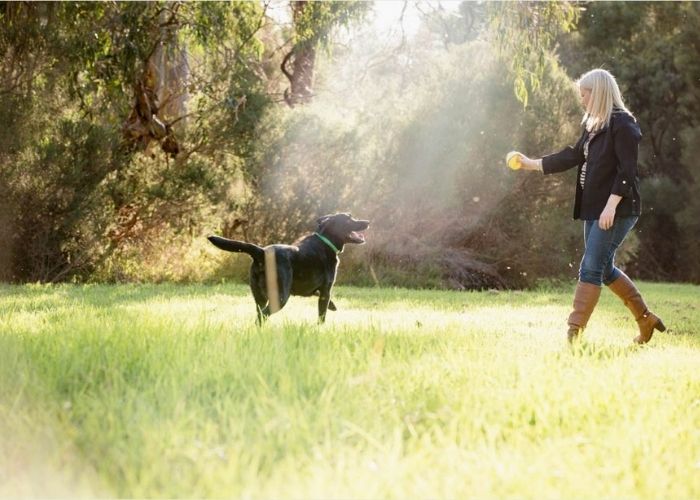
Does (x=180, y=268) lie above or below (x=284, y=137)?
below

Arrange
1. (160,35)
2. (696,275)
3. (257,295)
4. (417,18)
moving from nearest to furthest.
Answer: (257,295) < (160,35) < (417,18) < (696,275)

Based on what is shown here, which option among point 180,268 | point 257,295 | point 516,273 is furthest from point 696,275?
point 257,295

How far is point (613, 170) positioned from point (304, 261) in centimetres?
239

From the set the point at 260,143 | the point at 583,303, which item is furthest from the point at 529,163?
the point at 260,143

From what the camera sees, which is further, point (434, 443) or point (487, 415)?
point (487, 415)

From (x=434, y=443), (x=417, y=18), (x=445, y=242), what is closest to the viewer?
(x=434, y=443)

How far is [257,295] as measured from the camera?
5848mm

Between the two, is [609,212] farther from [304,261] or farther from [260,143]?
[260,143]

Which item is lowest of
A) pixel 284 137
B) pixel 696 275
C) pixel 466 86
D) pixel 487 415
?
pixel 696 275

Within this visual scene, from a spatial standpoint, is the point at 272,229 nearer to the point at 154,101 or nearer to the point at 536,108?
the point at 154,101

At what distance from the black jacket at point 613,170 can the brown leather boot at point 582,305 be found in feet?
1.72

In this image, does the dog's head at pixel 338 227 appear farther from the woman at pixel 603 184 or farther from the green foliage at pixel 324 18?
the green foliage at pixel 324 18

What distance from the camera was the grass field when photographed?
2508 millimetres

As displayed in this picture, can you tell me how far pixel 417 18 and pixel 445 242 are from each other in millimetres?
4550
